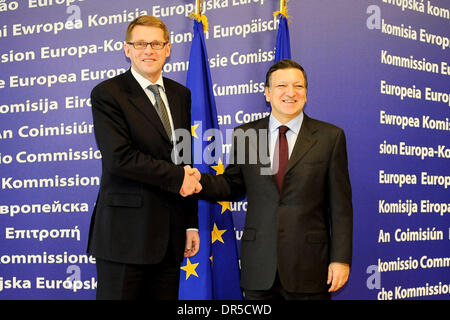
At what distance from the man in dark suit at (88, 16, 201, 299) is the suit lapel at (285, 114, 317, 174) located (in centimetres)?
56

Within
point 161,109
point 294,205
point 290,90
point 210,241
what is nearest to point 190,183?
point 161,109

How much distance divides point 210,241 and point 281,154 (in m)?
1.10

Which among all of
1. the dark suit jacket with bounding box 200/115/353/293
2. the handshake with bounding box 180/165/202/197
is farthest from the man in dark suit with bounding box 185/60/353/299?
the handshake with bounding box 180/165/202/197

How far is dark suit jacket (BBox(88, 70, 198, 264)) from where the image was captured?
2.43 m

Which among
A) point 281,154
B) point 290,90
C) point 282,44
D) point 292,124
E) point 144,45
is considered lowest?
point 281,154

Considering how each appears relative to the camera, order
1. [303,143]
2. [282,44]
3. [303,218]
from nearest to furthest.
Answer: [303,218] → [303,143] → [282,44]

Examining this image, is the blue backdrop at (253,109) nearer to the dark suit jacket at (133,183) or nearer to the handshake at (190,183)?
the handshake at (190,183)

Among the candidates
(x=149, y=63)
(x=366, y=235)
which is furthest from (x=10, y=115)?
(x=366, y=235)

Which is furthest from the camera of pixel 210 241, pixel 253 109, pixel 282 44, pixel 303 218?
pixel 253 109

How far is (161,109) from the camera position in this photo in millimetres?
2646

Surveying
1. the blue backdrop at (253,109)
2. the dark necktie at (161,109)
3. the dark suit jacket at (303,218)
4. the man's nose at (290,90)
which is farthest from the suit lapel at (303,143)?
the blue backdrop at (253,109)

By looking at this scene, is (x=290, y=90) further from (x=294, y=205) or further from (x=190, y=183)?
(x=190, y=183)

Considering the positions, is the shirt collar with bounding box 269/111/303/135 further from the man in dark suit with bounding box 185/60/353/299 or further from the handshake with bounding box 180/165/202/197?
the handshake with bounding box 180/165/202/197

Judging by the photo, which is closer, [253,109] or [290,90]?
[290,90]
